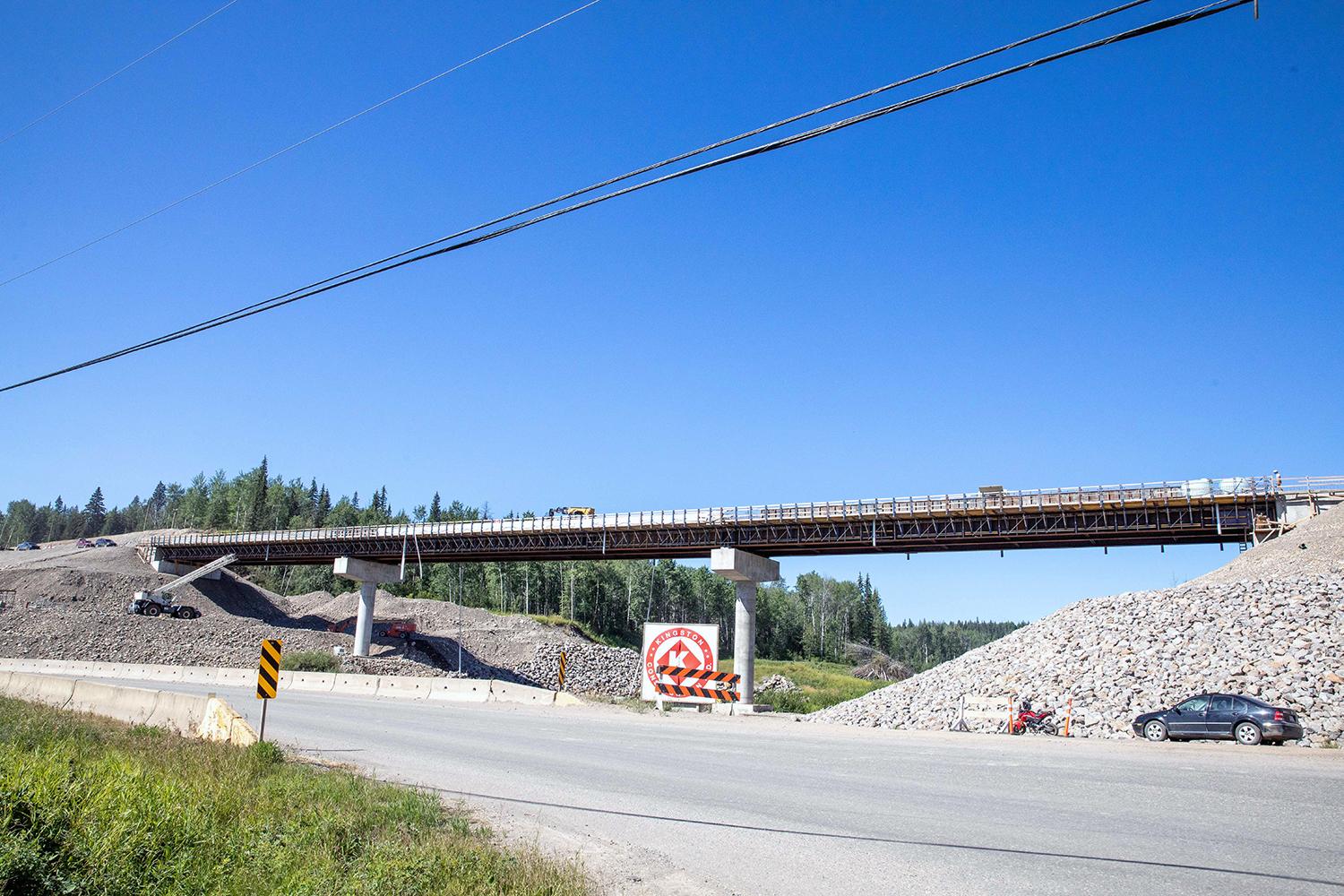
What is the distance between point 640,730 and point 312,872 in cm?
1634

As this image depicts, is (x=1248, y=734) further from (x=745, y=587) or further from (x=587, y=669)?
(x=587, y=669)

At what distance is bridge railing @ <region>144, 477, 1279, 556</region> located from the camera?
146 feet

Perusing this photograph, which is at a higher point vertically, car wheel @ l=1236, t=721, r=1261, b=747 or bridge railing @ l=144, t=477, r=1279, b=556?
bridge railing @ l=144, t=477, r=1279, b=556

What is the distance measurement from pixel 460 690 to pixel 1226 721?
96.2 feet

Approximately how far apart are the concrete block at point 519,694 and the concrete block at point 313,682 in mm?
11499

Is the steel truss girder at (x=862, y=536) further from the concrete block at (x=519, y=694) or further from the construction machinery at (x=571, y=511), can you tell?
the concrete block at (x=519, y=694)

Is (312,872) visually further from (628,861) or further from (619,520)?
(619,520)

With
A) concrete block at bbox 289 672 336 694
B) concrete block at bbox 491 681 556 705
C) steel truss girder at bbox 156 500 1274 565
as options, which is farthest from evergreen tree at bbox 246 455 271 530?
concrete block at bbox 491 681 556 705

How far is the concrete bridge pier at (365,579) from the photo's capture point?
256ft

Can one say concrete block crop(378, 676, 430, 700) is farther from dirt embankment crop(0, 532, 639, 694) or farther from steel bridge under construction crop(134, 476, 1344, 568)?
steel bridge under construction crop(134, 476, 1344, 568)

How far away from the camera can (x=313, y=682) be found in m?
44.8

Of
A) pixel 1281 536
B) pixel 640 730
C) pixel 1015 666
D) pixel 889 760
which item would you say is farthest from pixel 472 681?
pixel 1281 536

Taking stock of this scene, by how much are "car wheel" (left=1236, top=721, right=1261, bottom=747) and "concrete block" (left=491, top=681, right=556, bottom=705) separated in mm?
23641

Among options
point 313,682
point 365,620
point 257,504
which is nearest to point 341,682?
point 313,682
